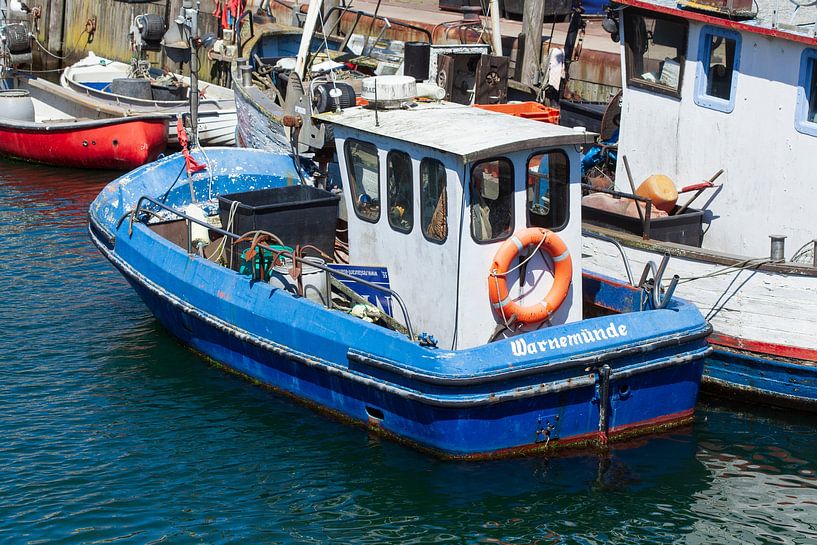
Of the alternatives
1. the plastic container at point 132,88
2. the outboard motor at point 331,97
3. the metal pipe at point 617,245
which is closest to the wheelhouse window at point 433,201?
the metal pipe at point 617,245

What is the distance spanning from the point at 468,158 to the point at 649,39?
3726 millimetres

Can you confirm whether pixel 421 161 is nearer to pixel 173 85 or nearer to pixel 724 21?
pixel 724 21

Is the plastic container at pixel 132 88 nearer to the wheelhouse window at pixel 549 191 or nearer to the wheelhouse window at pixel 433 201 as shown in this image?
the wheelhouse window at pixel 433 201

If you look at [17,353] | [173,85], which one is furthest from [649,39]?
[173,85]

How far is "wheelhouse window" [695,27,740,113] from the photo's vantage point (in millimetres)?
10578

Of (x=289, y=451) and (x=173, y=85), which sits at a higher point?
(x=173, y=85)

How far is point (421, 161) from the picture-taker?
29.8ft

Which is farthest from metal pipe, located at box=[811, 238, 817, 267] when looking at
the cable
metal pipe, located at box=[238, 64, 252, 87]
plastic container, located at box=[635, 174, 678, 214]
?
the cable

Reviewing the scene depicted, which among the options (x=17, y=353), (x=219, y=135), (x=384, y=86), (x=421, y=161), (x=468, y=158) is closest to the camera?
(x=468, y=158)

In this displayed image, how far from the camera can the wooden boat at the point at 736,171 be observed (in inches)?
385

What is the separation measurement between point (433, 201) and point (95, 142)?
11216 mm

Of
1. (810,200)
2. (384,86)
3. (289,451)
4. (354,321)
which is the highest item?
(384,86)

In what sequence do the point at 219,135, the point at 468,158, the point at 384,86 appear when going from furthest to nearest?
the point at 219,135, the point at 384,86, the point at 468,158

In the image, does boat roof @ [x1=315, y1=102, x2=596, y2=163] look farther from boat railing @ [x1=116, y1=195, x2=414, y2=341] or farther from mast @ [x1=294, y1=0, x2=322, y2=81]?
mast @ [x1=294, y1=0, x2=322, y2=81]
